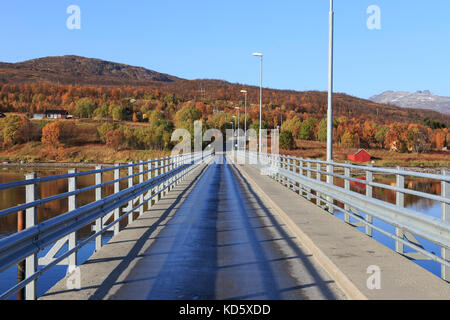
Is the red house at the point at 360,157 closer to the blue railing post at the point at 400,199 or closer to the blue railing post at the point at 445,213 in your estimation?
the blue railing post at the point at 400,199

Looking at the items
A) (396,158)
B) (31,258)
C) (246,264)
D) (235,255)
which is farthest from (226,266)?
(396,158)

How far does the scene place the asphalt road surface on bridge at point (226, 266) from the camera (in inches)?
270

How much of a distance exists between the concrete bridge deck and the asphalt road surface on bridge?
1 centimetres

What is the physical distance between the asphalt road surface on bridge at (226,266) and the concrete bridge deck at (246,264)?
0.01 meters

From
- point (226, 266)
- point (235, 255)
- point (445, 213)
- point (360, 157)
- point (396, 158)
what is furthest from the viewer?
point (360, 157)

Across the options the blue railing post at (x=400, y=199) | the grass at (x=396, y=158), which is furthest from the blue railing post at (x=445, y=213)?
the grass at (x=396, y=158)

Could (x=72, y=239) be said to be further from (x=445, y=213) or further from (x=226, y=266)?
(x=445, y=213)

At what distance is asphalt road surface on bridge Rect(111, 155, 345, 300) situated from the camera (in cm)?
686

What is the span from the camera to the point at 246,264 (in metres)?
→ 8.59

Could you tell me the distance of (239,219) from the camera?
14.2 metres

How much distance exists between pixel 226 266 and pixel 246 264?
0.36m

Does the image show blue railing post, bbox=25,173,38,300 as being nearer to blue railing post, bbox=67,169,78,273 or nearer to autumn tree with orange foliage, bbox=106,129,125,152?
blue railing post, bbox=67,169,78,273
